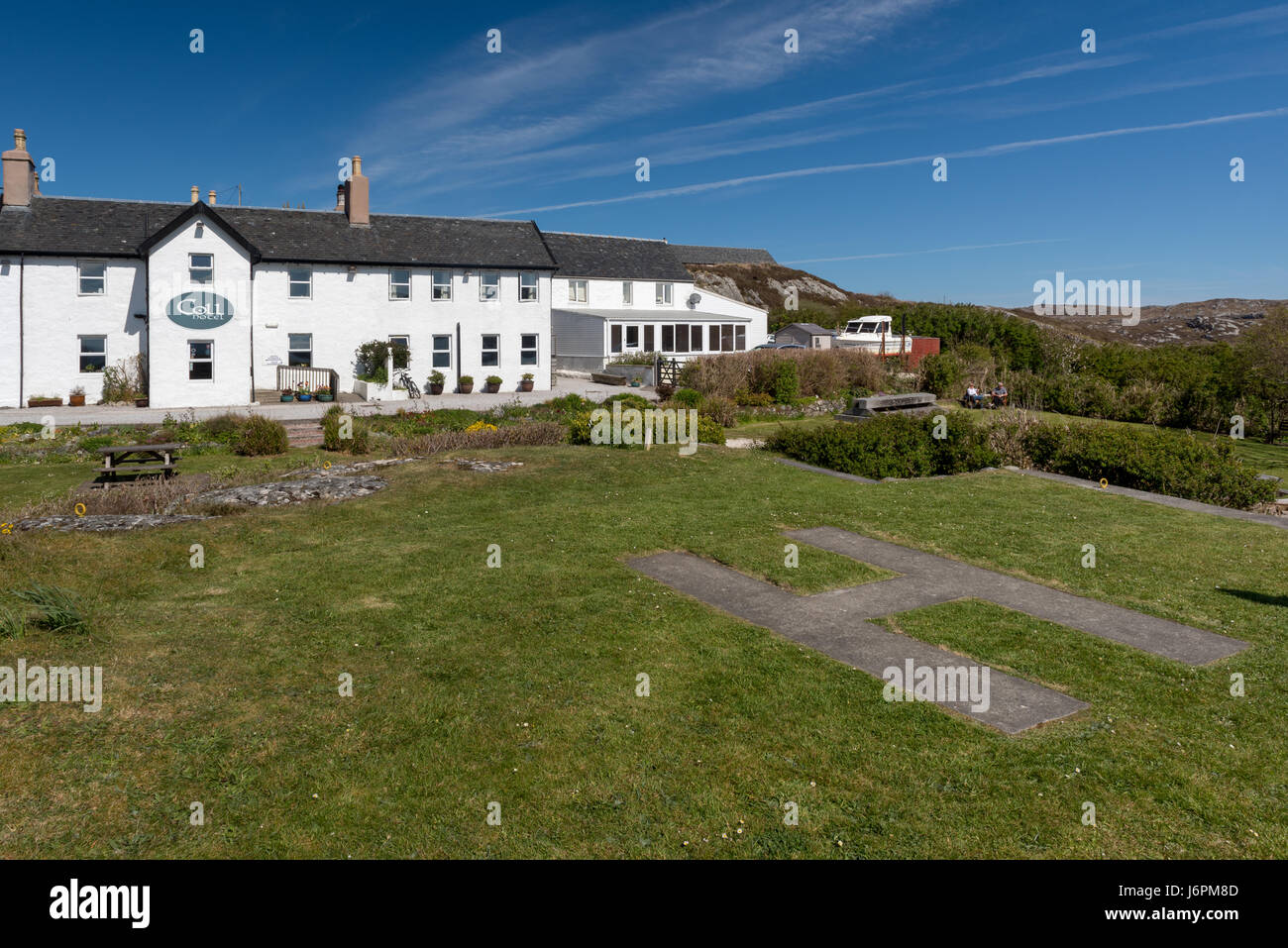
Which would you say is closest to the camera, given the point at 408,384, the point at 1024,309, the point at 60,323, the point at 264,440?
the point at 264,440

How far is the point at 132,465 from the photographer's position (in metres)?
16.7

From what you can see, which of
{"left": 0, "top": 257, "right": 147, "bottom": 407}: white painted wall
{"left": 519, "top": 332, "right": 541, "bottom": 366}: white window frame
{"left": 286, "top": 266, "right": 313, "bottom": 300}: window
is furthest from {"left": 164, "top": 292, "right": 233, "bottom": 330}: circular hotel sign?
{"left": 519, "top": 332, "right": 541, "bottom": 366}: white window frame

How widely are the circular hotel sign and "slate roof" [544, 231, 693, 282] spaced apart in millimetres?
21225

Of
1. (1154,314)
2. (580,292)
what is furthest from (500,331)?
(1154,314)

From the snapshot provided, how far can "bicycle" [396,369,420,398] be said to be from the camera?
36.4 metres

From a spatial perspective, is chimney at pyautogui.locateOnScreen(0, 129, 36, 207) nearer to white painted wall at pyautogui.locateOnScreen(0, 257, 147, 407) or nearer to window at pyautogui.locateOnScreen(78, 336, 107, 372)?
white painted wall at pyautogui.locateOnScreen(0, 257, 147, 407)

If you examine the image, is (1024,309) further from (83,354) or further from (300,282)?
(83,354)

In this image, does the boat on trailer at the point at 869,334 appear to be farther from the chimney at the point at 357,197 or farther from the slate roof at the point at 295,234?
the chimney at the point at 357,197

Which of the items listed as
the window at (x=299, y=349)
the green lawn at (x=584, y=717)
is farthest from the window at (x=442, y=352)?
the green lawn at (x=584, y=717)

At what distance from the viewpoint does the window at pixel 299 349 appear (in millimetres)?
36156

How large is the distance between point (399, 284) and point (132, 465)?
76.2 ft

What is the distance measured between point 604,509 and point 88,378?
96.3 feet

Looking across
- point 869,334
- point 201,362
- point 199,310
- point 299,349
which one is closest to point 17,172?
point 199,310
